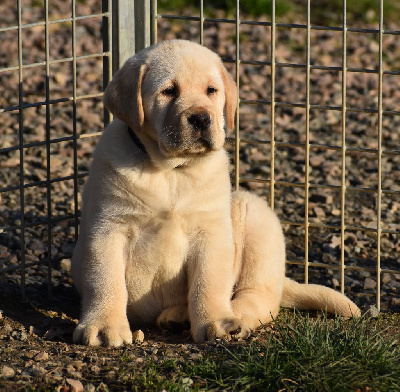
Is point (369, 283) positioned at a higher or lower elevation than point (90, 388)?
lower

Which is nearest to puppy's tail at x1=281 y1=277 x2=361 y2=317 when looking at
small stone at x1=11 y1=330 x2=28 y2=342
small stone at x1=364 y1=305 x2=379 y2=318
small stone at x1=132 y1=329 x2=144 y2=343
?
small stone at x1=364 y1=305 x2=379 y2=318

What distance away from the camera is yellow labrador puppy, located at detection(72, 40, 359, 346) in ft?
14.4

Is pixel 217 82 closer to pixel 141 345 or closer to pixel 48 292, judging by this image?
pixel 141 345

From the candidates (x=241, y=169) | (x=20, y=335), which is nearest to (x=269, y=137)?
(x=241, y=169)

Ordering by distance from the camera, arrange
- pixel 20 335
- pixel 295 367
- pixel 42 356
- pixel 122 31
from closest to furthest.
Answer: pixel 295 367 → pixel 42 356 → pixel 20 335 → pixel 122 31

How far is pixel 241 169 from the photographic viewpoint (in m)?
7.90

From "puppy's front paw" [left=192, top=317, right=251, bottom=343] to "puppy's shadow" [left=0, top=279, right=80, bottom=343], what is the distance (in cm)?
69

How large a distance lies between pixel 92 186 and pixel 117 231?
298 mm

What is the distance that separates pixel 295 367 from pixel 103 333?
1013mm

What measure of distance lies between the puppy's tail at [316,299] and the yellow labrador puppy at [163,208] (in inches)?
8.2

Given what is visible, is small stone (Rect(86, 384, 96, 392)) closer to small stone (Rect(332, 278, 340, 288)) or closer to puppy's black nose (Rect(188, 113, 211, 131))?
puppy's black nose (Rect(188, 113, 211, 131))

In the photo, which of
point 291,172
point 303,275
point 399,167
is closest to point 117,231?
point 303,275

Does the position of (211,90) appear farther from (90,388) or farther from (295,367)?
(90,388)

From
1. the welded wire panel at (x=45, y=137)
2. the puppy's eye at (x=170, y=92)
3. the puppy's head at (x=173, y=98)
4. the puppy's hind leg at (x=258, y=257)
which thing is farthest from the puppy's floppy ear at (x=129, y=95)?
the puppy's hind leg at (x=258, y=257)
